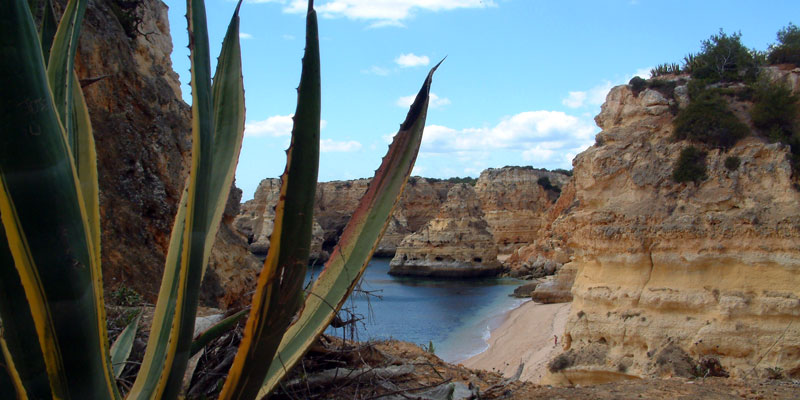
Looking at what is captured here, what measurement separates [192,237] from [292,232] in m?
0.30

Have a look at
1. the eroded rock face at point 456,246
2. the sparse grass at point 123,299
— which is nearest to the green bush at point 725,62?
the sparse grass at point 123,299

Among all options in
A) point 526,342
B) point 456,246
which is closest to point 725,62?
point 526,342

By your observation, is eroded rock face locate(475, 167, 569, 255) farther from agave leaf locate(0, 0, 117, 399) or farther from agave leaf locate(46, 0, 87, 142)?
agave leaf locate(0, 0, 117, 399)

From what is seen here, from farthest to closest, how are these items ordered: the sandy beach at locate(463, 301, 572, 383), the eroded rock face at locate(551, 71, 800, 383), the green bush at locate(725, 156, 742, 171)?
the sandy beach at locate(463, 301, 572, 383), the green bush at locate(725, 156, 742, 171), the eroded rock face at locate(551, 71, 800, 383)

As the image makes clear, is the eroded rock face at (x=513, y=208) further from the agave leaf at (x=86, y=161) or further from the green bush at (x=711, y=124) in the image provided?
the agave leaf at (x=86, y=161)

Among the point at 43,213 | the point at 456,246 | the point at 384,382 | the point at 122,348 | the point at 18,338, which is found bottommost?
the point at 456,246

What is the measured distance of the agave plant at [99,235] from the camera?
4.01ft

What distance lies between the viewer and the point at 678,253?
32.6 feet

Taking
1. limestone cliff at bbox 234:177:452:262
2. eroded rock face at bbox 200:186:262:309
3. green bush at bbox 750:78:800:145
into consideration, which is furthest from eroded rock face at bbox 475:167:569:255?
eroded rock face at bbox 200:186:262:309

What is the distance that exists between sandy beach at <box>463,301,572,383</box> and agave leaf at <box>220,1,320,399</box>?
41.6ft

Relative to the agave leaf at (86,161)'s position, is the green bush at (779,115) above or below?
above

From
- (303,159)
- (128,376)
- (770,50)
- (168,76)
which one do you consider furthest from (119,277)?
(770,50)

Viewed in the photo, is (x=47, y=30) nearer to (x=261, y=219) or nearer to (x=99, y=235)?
(x=99, y=235)

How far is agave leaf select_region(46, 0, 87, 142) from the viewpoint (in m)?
2.04
